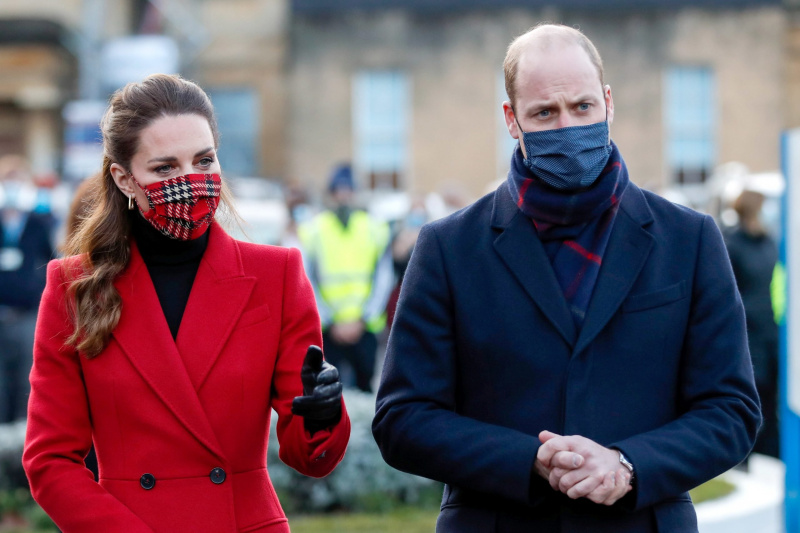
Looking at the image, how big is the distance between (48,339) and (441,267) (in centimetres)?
115

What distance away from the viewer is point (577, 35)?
10.6 feet

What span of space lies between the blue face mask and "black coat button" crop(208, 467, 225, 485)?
1.22 m

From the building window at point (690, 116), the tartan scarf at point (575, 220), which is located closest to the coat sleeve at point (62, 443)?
the tartan scarf at point (575, 220)

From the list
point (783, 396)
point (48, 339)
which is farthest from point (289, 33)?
point (48, 339)

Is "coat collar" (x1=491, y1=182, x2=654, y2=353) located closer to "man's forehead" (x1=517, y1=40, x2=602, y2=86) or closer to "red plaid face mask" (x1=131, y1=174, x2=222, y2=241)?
"man's forehead" (x1=517, y1=40, x2=602, y2=86)

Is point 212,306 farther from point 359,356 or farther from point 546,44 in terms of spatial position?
point 359,356

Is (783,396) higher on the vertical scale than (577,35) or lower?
lower

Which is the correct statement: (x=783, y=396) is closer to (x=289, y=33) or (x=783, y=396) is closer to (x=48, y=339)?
(x=48, y=339)

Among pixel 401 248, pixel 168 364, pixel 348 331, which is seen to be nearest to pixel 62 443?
pixel 168 364

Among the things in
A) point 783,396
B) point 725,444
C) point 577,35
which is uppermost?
point 577,35

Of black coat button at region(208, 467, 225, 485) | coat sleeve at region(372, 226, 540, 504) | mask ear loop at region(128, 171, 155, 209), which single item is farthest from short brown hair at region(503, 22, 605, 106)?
black coat button at region(208, 467, 225, 485)

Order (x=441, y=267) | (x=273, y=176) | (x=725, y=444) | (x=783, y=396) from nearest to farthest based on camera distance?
(x=725, y=444), (x=441, y=267), (x=783, y=396), (x=273, y=176)

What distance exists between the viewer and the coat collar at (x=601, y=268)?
310 cm

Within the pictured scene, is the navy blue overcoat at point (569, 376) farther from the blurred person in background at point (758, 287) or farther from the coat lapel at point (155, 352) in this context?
the blurred person in background at point (758, 287)
